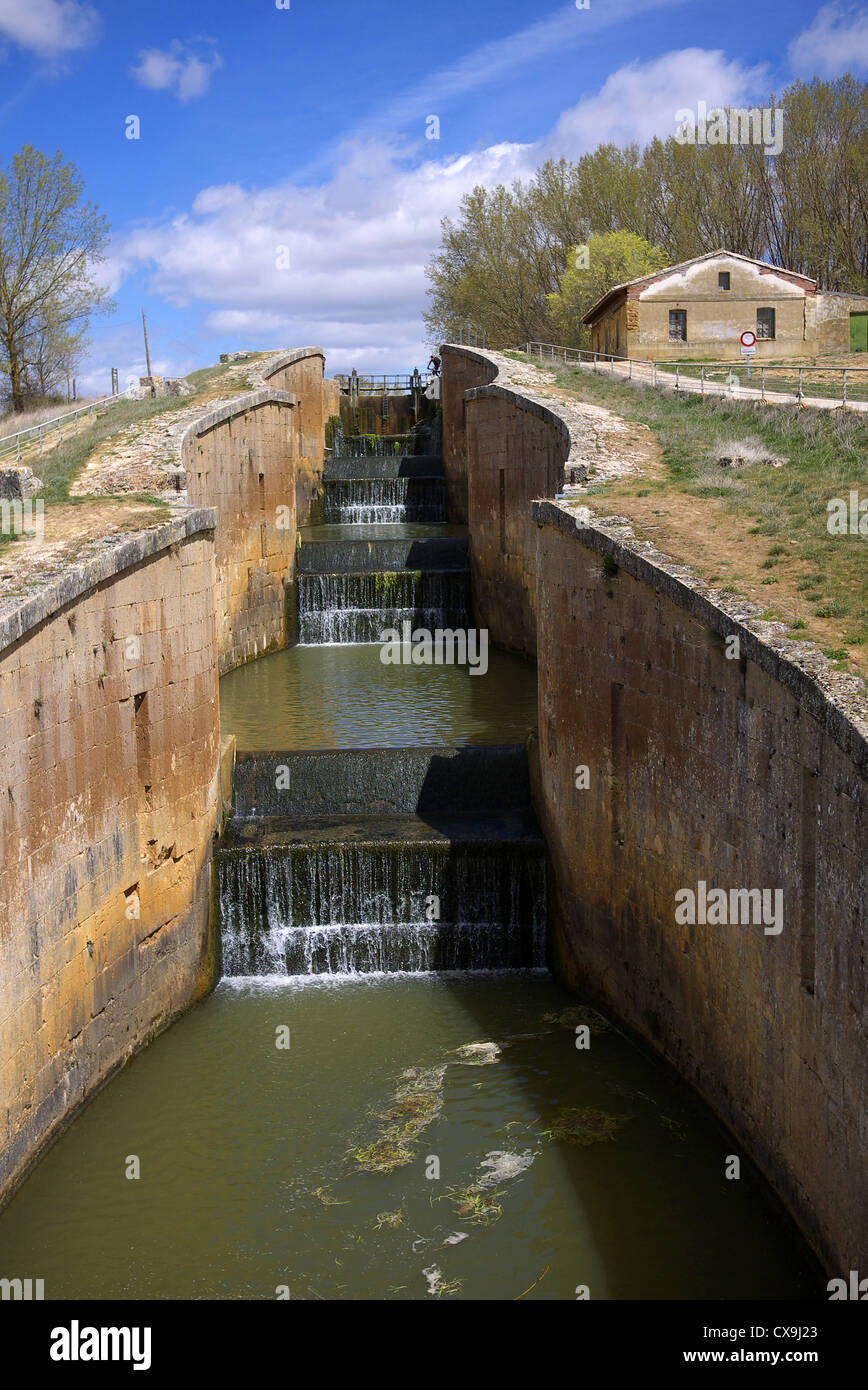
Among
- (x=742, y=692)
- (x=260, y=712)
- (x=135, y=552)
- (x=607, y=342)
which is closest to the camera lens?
(x=742, y=692)

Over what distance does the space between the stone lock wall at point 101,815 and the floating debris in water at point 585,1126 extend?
399cm

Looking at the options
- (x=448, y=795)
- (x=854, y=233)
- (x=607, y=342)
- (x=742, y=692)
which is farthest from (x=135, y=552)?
(x=854, y=233)

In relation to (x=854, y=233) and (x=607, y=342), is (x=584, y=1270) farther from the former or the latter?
(x=854, y=233)

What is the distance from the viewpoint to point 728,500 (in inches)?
529

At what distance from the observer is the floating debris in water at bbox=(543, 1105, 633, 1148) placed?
9.52m

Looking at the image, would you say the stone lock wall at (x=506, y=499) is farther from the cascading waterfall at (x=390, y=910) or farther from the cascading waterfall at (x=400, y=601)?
the cascading waterfall at (x=390, y=910)

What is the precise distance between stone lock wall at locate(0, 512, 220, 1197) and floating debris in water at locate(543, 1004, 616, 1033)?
3673 millimetres

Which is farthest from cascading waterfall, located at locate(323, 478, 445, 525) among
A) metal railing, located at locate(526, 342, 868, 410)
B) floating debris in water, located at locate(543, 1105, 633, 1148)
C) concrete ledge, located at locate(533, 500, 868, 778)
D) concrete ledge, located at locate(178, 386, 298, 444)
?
floating debris in water, located at locate(543, 1105, 633, 1148)

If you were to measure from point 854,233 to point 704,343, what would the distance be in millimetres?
19586

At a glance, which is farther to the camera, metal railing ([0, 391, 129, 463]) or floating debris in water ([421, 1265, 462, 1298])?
metal railing ([0, 391, 129, 463])

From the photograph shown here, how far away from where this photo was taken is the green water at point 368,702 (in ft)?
53.4

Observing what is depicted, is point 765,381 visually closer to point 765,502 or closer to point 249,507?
point 249,507

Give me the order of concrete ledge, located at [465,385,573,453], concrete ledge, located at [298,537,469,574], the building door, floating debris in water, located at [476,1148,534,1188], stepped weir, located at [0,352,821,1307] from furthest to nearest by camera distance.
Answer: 1. the building door
2. concrete ledge, located at [298,537,469,574]
3. concrete ledge, located at [465,385,573,453]
4. floating debris in water, located at [476,1148,534,1188]
5. stepped weir, located at [0,352,821,1307]

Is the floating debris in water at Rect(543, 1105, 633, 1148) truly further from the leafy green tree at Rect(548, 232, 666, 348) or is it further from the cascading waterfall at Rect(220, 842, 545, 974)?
the leafy green tree at Rect(548, 232, 666, 348)
